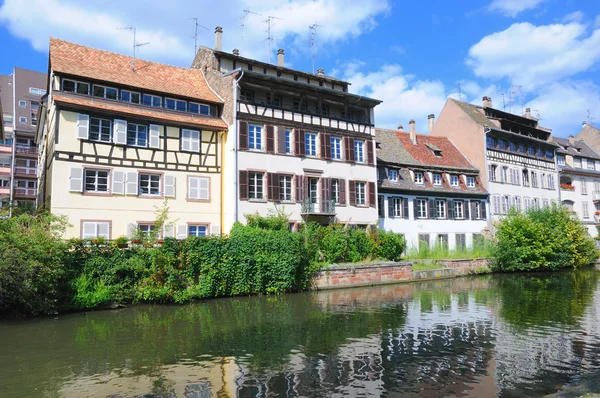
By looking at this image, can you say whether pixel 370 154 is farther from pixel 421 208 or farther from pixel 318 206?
pixel 421 208

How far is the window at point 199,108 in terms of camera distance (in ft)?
85.0

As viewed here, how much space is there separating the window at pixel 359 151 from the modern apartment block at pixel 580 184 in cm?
2596

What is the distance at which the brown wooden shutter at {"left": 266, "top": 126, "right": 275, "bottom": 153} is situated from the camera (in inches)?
1048

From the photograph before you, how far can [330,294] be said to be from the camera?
69.6 ft

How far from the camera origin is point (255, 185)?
25969 millimetres

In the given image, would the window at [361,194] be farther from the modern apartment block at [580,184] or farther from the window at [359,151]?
the modern apartment block at [580,184]

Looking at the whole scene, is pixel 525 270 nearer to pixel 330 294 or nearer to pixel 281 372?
pixel 330 294

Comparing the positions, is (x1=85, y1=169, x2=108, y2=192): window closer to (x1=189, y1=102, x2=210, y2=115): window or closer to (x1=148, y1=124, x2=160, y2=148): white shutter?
(x1=148, y1=124, x2=160, y2=148): white shutter

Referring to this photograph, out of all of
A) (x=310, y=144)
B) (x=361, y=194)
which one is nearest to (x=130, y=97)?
(x=310, y=144)

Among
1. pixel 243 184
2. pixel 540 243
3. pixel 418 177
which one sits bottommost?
pixel 540 243

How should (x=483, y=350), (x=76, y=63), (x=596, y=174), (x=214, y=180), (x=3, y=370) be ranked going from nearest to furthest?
(x=3, y=370), (x=483, y=350), (x=76, y=63), (x=214, y=180), (x=596, y=174)

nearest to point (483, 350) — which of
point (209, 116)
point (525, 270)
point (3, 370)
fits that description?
point (3, 370)

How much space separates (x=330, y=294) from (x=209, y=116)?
11.9 meters

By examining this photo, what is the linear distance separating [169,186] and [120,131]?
3.47 m
